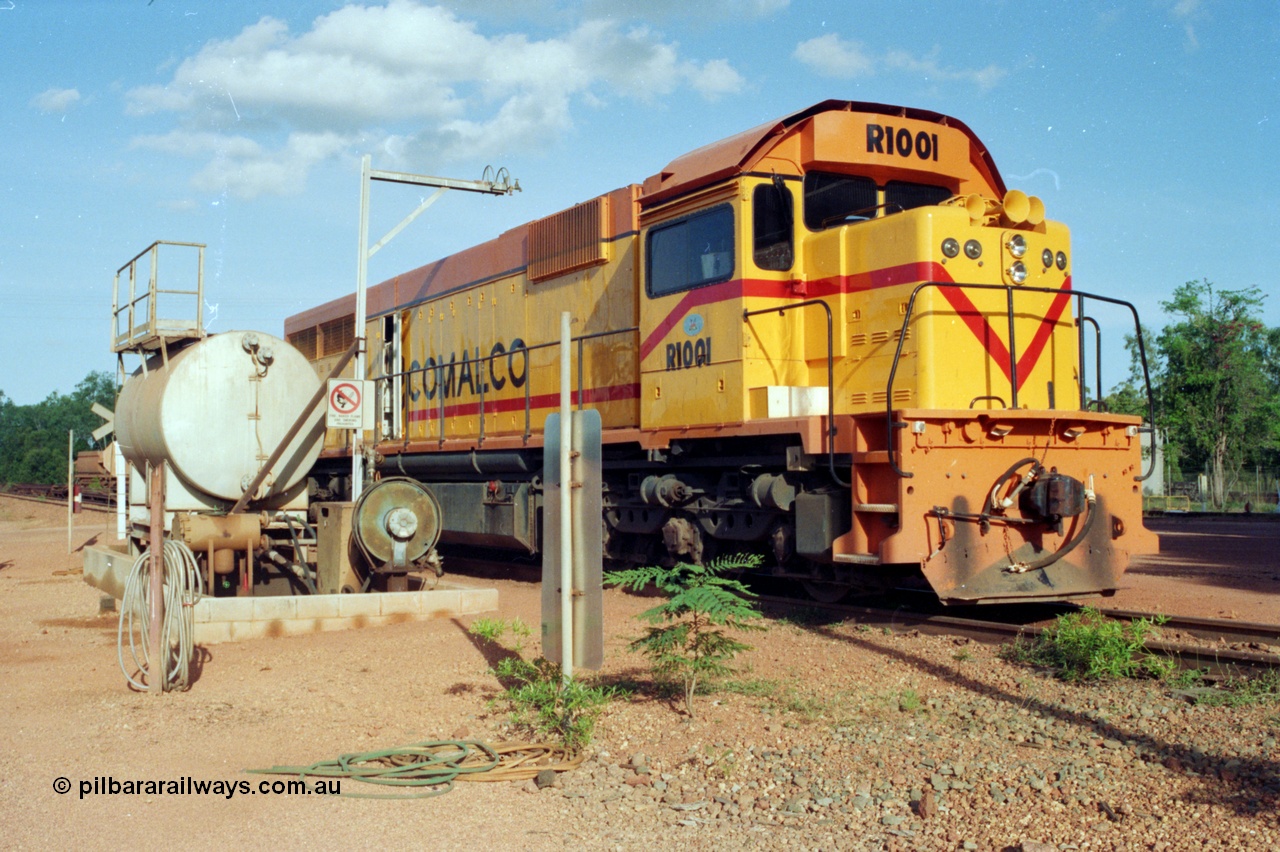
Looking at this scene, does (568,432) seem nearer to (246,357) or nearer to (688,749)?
(688,749)

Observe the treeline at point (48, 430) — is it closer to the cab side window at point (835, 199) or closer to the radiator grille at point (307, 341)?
the radiator grille at point (307, 341)

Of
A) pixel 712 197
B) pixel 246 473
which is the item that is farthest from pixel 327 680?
pixel 712 197

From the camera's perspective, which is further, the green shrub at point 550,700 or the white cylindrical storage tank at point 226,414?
the white cylindrical storage tank at point 226,414

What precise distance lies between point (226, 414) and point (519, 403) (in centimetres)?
350

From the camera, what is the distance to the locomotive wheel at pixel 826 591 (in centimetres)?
952

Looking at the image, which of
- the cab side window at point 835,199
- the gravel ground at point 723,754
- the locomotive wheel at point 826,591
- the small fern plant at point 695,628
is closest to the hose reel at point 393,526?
the gravel ground at point 723,754

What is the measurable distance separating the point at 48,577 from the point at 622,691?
481 inches

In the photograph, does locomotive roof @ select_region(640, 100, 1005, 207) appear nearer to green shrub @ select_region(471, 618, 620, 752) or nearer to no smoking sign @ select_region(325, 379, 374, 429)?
no smoking sign @ select_region(325, 379, 374, 429)

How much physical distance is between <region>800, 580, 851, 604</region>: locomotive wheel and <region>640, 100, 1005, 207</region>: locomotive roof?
372 centimetres

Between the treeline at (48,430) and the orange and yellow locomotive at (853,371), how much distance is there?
30036mm

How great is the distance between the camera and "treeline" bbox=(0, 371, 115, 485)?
63156mm

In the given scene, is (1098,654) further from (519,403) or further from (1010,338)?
(519,403)

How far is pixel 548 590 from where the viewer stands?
20.7 feet

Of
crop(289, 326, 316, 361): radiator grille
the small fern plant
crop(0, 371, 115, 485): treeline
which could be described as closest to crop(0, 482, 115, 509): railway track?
crop(0, 371, 115, 485): treeline
